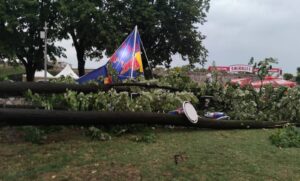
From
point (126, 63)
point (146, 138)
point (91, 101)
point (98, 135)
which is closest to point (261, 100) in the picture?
point (126, 63)

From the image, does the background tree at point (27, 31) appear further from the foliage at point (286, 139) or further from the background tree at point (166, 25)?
the foliage at point (286, 139)

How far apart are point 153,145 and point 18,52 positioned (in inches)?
916

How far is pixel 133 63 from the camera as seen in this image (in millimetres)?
11586

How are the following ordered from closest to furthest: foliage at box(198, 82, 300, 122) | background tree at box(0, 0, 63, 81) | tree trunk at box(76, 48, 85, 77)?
foliage at box(198, 82, 300, 122)
background tree at box(0, 0, 63, 81)
tree trunk at box(76, 48, 85, 77)

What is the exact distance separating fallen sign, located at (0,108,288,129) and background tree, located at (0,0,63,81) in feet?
66.1

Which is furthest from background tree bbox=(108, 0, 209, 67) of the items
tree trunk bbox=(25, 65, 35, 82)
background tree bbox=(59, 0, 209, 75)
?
tree trunk bbox=(25, 65, 35, 82)

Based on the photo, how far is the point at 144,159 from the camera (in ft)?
15.4

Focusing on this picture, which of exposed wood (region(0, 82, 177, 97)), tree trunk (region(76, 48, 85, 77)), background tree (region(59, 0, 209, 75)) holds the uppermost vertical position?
background tree (region(59, 0, 209, 75))

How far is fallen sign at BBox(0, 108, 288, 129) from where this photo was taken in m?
4.59

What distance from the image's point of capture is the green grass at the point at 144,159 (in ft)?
13.7

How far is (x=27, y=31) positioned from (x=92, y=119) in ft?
78.6

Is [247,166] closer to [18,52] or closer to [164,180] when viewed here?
[164,180]

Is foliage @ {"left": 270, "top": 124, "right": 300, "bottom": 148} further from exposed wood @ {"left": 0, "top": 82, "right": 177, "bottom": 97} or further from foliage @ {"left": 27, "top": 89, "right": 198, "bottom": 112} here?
exposed wood @ {"left": 0, "top": 82, "right": 177, "bottom": 97}

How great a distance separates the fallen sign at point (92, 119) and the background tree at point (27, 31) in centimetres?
2015
